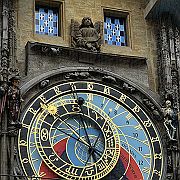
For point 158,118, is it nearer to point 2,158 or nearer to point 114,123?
point 114,123

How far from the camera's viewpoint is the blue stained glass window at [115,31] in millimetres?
14750

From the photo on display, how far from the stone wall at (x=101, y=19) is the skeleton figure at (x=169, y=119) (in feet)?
2.12

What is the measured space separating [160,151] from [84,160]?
1.43m

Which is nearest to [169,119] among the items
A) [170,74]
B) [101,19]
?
[170,74]

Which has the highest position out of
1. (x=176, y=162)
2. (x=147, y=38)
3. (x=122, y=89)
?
(x=147, y=38)

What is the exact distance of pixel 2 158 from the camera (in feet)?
40.1

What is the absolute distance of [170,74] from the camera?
14.3 m

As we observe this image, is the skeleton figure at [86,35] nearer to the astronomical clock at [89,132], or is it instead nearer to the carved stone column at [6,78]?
the astronomical clock at [89,132]

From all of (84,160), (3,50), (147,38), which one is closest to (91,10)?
(147,38)

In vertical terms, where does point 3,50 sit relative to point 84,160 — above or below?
above

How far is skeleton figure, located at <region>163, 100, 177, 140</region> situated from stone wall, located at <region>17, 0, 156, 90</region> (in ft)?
2.12

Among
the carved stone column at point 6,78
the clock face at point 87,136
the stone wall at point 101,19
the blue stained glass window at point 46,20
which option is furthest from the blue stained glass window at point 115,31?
the carved stone column at point 6,78

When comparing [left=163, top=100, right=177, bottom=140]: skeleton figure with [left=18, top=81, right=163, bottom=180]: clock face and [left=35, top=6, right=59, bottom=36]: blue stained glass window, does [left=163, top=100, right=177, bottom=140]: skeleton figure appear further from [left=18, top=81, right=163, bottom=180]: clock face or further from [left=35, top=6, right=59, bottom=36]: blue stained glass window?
[left=35, top=6, right=59, bottom=36]: blue stained glass window

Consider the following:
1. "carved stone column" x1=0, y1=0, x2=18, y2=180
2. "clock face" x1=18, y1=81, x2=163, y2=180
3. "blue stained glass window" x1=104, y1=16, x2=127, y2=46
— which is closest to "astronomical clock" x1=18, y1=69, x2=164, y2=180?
"clock face" x1=18, y1=81, x2=163, y2=180
